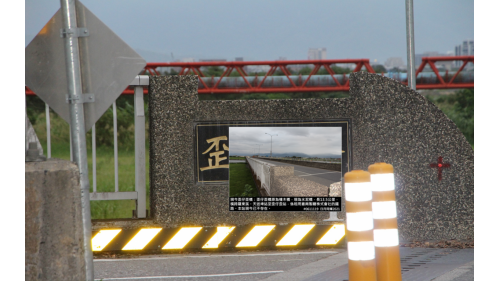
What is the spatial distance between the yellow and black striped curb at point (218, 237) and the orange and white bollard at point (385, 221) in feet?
6.47

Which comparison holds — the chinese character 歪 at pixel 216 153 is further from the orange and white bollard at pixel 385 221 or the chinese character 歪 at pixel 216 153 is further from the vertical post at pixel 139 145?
the orange and white bollard at pixel 385 221

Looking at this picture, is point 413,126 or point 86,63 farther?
point 413,126

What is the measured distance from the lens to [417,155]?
554 centimetres

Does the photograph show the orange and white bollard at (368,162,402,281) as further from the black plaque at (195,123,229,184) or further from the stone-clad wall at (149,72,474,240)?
the black plaque at (195,123,229,184)

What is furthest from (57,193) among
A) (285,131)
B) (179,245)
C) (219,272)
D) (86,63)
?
(285,131)

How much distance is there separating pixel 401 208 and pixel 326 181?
3.35 feet

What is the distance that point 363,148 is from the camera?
5.53 m

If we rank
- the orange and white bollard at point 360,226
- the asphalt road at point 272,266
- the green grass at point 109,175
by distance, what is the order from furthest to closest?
the green grass at point 109,175, the asphalt road at point 272,266, the orange and white bollard at point 360,226

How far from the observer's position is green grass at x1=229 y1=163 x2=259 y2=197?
216 inches

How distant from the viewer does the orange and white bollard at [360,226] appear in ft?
10.9

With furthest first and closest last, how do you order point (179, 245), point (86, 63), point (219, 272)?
point (179, 245) → point (219, 272) → point (86, 63)

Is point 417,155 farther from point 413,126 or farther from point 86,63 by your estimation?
point 86,63

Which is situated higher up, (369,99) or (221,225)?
(369,99)

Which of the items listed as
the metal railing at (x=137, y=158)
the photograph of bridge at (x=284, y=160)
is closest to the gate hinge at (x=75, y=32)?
the metal railing at (x=137, y=158)
